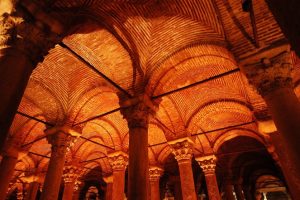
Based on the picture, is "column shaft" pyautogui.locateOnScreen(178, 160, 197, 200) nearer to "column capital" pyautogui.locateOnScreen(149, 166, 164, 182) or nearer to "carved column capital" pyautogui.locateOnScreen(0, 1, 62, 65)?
"column capital" pyautogui.locateOnScreen(149, 166, 164, 182)

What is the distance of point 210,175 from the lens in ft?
36.8

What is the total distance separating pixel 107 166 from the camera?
1530 cm

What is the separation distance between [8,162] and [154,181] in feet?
24.4

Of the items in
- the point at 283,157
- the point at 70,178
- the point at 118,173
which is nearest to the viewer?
the point at 283,157

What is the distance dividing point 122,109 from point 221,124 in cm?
699

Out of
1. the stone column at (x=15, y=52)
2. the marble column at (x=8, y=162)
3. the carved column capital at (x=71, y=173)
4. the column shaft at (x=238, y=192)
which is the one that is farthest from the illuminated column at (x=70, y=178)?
the column shaft at (x=238, y=192)

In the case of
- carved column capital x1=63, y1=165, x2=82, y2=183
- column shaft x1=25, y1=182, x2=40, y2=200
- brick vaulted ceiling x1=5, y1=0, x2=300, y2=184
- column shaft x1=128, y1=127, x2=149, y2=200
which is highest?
brick vaulted ceiling x1=5, y1=0, x2=300, y2=184

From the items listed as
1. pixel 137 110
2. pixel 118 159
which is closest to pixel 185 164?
pixel 137 110

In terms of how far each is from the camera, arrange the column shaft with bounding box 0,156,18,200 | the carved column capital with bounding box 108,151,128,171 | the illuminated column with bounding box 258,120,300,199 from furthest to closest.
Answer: the carved column capital with bounding box 108,151,128,171
the column shaft with bounding box 0,156,18,200
the illuminated column with bounding box 258,120,300,199

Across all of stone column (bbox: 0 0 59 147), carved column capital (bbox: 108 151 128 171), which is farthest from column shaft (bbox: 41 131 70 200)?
stone column (bbox: 0 0 59 147)

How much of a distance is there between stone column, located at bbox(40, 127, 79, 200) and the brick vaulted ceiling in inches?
16.7

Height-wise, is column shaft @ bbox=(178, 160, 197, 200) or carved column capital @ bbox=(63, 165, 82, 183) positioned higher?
carved column capital @ bbox=(63, 165, 82, 183)

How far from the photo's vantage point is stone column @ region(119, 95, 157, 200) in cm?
550

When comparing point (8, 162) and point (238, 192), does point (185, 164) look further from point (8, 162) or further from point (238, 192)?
point (238, 192)
